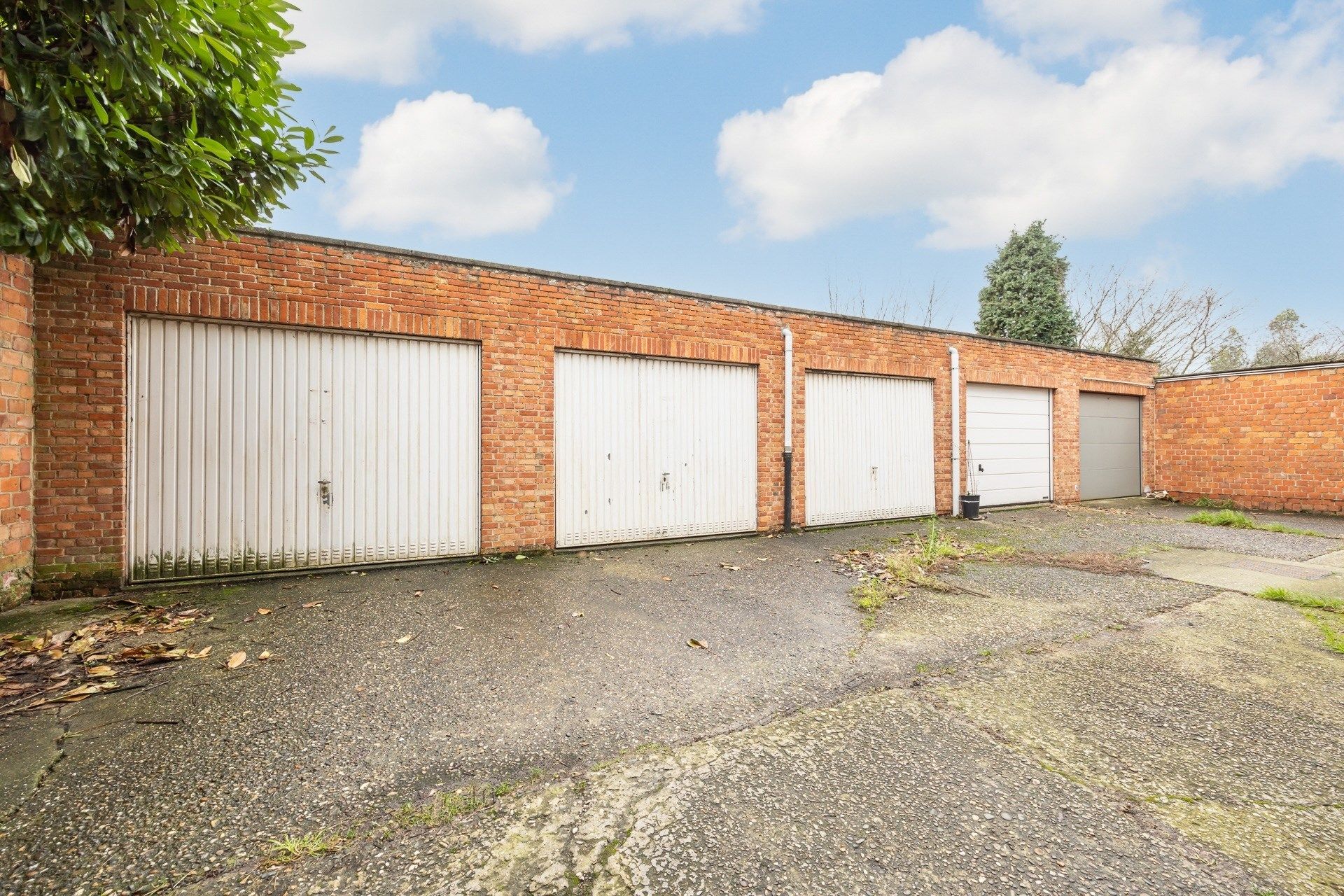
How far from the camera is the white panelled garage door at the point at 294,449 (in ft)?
14.8

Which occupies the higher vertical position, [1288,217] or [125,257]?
[1288,217]

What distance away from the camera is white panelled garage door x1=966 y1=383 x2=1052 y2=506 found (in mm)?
9250

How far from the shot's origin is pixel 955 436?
28.9ft

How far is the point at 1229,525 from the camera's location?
809cm

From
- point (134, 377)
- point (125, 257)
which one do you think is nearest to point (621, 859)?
point (134, 377)

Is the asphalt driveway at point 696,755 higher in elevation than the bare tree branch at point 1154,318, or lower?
lower

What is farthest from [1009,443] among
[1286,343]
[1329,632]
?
[1286,343]

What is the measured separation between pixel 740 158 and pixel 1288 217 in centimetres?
2019

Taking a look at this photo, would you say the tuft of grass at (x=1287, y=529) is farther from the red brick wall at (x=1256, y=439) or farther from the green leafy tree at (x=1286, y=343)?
the green leafy tree at (x=1286, y=343)

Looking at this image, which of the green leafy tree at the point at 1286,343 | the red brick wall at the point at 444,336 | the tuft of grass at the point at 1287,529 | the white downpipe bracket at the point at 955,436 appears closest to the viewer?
the red brick wall at the point at 444,336

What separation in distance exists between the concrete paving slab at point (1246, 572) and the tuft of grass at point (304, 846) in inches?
260

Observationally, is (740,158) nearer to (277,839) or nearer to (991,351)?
(991,351)

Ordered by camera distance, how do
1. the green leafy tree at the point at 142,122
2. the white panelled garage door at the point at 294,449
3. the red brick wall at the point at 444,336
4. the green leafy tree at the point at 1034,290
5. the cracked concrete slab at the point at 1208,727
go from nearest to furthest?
the cracked concrete slab at the point at 1208,727 → the green leafy tree at the point at 142,122 → the red brick wall at the point at 444,336 → the white panelled garage door at the point at 294,449 → the green leafy tree at the point at 1034,290

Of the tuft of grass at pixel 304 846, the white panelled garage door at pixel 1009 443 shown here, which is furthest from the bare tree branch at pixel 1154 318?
the tuft of grass at pixel 304 846
